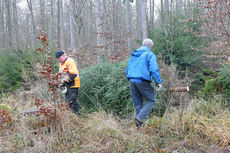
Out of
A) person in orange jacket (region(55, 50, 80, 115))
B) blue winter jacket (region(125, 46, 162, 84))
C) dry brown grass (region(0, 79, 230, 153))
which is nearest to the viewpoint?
dry brown grass (region(0, 79, 230, 153))

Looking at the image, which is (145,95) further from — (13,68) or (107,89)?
(13,68)

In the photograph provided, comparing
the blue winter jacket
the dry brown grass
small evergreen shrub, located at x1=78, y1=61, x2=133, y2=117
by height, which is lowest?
the dry brown grass

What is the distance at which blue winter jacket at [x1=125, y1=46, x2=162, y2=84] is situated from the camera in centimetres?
432

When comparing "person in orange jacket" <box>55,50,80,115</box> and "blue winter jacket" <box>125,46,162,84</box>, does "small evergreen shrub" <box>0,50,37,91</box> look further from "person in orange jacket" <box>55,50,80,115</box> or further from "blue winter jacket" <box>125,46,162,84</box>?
"blue winter jacket" <box>125,46,162,84</box>

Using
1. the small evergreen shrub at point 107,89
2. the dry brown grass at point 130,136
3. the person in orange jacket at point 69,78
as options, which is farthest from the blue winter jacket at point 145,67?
the person in orange jacket at point 69,78

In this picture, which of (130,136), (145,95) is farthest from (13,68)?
(130,136)

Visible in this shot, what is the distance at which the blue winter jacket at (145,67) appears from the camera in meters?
4.32

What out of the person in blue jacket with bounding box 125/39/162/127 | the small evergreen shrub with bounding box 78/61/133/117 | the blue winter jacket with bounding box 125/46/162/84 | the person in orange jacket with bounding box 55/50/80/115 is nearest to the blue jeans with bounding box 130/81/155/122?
the person in blue jacket with bounding box 125/39/162/127

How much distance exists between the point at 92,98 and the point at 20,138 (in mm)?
2550

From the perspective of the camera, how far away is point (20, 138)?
4.26 m

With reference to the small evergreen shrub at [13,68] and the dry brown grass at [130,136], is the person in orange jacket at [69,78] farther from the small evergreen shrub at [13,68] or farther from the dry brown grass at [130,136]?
the small evergreen shrub at [13,68]

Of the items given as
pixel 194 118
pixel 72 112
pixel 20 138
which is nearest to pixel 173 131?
pixel 194 118

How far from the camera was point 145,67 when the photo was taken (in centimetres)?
443

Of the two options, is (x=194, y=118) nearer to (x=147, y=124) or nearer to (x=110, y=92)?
(x=147, y=124)
